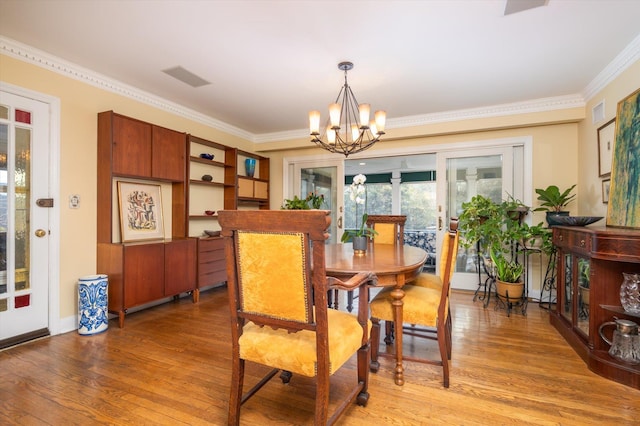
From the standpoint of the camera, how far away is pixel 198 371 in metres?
2.20

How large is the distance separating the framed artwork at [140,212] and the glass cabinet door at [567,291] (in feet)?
14.2

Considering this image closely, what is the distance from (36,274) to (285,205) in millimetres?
3367

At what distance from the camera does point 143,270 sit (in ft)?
10.7

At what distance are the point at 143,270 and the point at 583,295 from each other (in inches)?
158

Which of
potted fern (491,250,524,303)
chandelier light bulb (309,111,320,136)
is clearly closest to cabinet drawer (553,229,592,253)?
potted fern (491,250,524,303)

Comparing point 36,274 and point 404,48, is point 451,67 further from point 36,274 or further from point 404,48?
point 36,274

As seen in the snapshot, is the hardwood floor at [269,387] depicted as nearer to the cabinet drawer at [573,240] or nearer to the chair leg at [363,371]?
the chair leg at [363,371]

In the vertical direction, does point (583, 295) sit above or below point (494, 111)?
below

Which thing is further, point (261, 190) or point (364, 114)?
point (261, 190)

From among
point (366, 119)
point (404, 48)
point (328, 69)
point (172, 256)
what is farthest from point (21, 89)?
point (404, 48)

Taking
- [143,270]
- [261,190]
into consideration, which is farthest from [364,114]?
[261,190]

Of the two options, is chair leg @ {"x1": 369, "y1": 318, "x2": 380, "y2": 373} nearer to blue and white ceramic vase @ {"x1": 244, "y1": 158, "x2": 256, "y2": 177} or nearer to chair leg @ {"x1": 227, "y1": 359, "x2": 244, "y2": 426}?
chair leg @ {"x1": 227, "y1": 359, "x2": 244, "y2": 426}

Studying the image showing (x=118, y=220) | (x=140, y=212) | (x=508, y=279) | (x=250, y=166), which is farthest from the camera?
(x=250, y=166)

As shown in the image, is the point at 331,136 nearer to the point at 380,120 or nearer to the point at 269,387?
the point at 380,120
